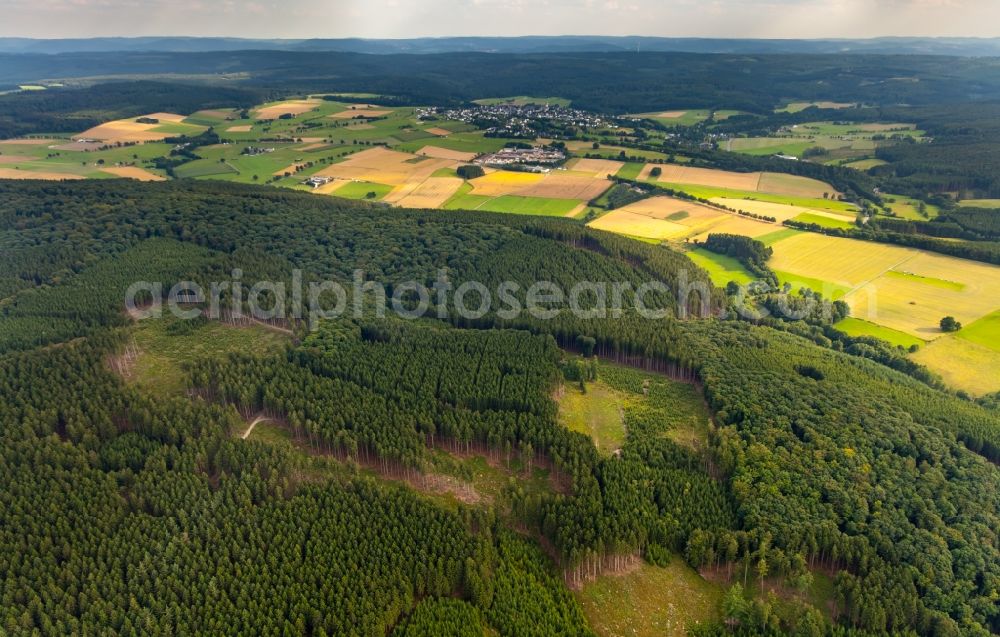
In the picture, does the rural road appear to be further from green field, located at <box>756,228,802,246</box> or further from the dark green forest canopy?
green field, located at <box>756,228,802,246</box>

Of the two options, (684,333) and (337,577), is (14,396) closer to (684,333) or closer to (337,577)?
(337,577)

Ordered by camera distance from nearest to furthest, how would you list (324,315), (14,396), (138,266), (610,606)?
(610,606), (14,396), (324,315), (138,266)

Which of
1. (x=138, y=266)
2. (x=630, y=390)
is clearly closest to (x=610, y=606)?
(x=630, y=390)

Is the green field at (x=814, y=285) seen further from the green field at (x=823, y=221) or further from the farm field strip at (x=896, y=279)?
the green field at (x=823, y=221)

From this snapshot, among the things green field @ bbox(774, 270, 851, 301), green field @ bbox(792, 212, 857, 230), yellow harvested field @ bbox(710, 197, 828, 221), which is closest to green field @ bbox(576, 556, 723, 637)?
green field @ bbox(774, 270, 851, 301)

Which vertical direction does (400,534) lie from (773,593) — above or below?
above

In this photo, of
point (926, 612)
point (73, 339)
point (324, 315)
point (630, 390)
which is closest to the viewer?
point (926, 612)

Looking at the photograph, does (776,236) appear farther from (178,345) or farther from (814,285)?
(178,345)

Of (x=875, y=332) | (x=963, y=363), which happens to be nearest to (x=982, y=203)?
(x=875, y=332)
